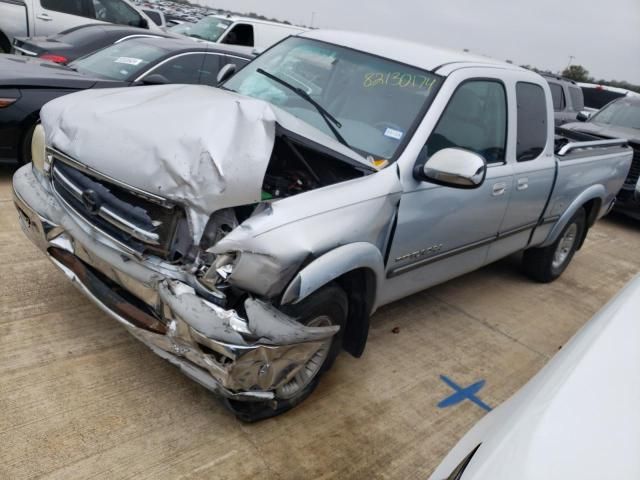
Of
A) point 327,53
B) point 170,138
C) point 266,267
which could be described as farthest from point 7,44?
point 266,267

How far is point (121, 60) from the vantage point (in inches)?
249

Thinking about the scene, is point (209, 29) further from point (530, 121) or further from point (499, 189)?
point (499, 189)

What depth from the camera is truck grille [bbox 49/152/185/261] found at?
2.57 metres

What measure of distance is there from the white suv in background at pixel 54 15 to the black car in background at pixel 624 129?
26.3ft

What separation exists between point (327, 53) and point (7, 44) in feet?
24.8

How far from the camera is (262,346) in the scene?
246cm

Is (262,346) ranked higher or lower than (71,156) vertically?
lower

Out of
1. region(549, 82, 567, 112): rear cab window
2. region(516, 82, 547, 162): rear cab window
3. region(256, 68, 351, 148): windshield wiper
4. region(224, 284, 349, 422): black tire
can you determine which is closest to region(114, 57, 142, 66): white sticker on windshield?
region(256, 68, 351, 148): windshield wiper

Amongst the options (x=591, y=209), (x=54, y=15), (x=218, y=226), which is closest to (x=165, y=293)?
(x=218, y=226)

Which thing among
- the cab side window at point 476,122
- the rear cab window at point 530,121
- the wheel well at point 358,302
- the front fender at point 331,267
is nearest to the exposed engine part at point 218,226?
the front fender at point 331,267

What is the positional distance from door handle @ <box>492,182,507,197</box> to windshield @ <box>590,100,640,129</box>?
6.81 m

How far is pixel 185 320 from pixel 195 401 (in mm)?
798

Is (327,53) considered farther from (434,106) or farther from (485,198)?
(485,198)

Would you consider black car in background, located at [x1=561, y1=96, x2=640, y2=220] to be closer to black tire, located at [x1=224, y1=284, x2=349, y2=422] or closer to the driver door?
the driver door
